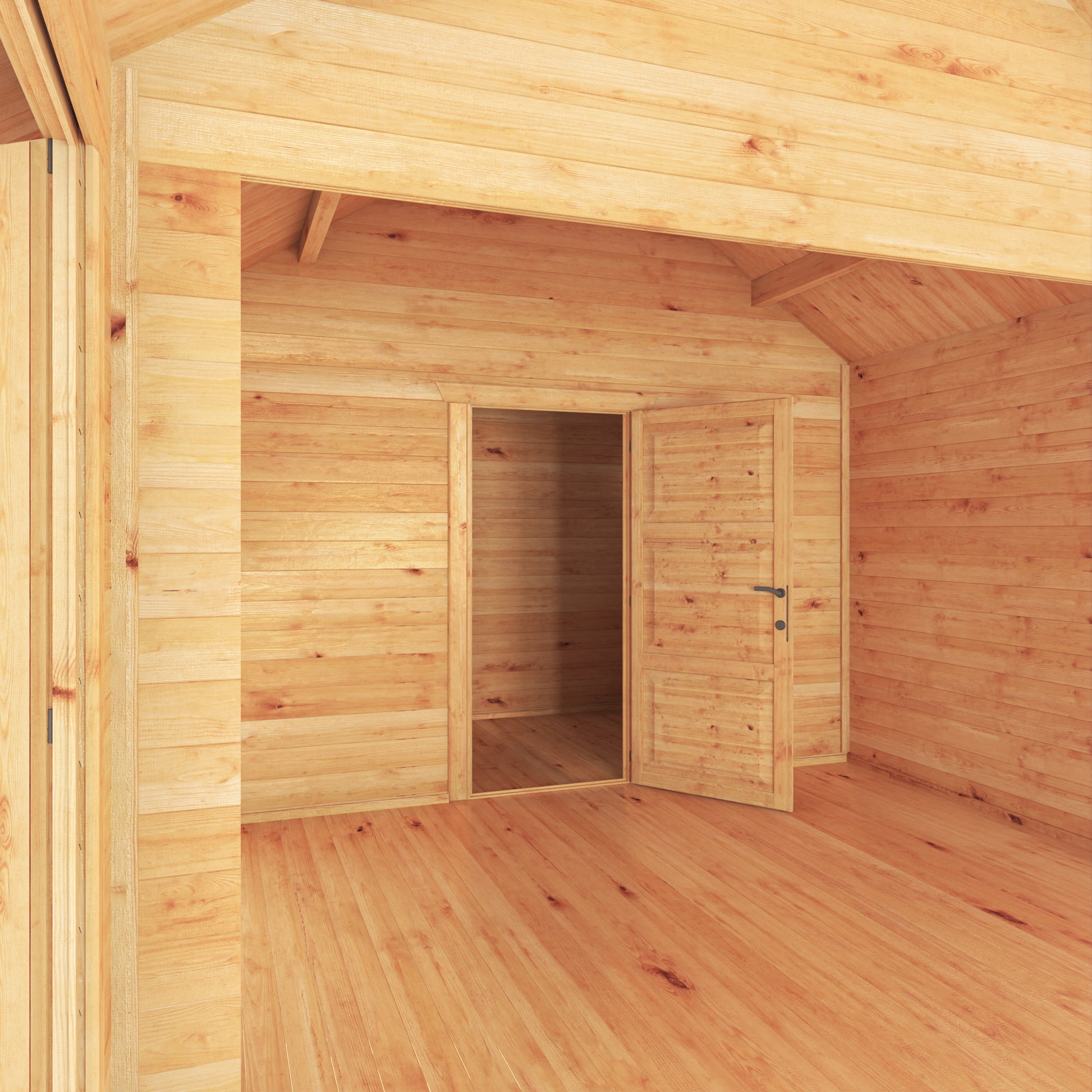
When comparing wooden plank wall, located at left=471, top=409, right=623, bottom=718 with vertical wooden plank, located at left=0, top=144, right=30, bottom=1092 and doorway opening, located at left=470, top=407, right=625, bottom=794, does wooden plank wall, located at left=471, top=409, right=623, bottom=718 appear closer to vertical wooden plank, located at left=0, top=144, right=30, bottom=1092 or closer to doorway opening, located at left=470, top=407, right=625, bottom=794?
doorway opening, located at left=470, top=407, right=625, bottom=794

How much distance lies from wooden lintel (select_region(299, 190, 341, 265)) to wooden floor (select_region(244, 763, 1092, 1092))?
2.49 meters

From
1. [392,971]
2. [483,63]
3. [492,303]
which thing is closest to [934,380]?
[492,303]

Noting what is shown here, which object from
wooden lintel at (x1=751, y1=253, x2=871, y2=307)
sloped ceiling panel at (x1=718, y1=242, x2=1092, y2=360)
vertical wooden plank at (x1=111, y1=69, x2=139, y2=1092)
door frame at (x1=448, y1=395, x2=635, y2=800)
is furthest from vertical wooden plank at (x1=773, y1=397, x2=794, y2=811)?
vertical wooden plank at (x1=111, y1=69, x2=139, y2=1092)

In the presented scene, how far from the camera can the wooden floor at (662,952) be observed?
2.19m

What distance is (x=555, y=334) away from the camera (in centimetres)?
442

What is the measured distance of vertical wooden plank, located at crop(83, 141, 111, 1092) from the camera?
149 cm

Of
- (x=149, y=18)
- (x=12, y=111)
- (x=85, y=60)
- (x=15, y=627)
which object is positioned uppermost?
(x=149, y=18)

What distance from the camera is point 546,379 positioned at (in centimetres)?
441

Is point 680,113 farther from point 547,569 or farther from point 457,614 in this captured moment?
point 547,569

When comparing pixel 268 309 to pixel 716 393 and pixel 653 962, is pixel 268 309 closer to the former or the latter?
pixel 716 393

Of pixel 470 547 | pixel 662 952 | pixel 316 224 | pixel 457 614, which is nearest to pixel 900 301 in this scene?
pixel 470 547

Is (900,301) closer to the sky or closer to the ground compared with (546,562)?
closer to the sky

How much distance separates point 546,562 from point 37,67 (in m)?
5.48

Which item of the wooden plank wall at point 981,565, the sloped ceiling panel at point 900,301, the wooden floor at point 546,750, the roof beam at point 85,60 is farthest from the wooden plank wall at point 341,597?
the wooden plank wall at point 981,565
